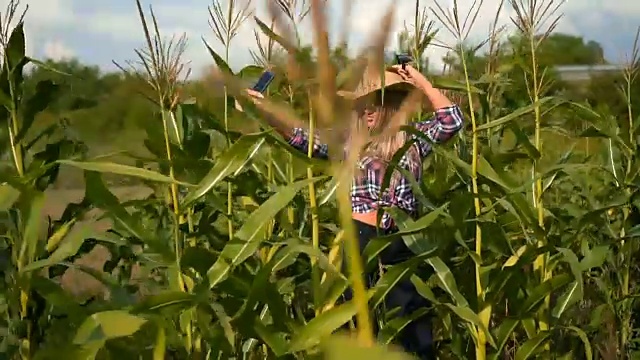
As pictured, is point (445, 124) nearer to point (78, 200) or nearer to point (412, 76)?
point (412, 76)

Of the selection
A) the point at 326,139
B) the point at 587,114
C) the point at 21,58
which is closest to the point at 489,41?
the point at 587,114

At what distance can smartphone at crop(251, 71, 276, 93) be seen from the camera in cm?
212

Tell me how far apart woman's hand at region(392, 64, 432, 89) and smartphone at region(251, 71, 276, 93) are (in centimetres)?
47

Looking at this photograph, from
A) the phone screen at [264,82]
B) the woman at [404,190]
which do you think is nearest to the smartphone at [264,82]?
the phone screen at [264,82]

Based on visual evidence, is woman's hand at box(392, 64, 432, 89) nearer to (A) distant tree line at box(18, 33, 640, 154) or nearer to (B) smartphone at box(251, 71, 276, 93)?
(A) distant tree line at box(18, 33, 640, 154)

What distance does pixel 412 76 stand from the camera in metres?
2.57

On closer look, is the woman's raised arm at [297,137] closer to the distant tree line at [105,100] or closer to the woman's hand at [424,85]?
the distant tree line at [105,100]

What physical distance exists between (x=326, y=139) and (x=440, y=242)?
160 centimetres

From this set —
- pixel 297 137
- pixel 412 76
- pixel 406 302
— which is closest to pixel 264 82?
pixel 297 137

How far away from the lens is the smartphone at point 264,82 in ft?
6.95

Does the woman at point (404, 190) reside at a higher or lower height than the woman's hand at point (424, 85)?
lower

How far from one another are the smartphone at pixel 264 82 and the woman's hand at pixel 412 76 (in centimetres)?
47

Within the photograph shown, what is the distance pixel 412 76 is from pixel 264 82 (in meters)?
0.58

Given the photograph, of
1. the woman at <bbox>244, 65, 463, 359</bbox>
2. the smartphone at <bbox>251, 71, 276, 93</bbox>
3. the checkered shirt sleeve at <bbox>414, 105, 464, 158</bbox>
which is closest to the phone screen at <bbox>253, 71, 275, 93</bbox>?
the smartphone at <bbox>251, 71, 276, 93</bbox>
